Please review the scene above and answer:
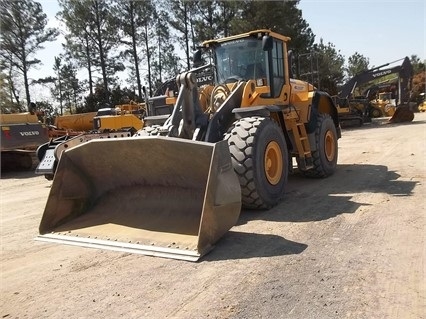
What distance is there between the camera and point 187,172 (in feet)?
14.5

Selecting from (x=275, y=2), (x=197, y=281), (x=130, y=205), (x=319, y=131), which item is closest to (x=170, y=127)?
(x=130, y=205)

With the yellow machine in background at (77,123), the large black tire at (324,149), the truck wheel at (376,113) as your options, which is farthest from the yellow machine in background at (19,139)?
the truck wheel at (376,113)

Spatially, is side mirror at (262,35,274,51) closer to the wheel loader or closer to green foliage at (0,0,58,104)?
the wheel loader

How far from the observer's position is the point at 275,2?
22.6m

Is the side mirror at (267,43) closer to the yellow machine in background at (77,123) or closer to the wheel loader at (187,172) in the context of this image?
the wheel loader at (187,172)

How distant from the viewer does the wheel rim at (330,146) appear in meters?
7.75

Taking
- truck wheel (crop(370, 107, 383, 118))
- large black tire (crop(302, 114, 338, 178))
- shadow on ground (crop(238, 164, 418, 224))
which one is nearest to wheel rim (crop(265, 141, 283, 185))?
shadow on ground (crop(238, 164, 418, 224))

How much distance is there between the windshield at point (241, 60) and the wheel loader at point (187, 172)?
0.05 feet

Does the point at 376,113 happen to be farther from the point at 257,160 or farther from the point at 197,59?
the point at 257,160

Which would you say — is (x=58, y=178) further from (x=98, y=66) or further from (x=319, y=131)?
(x=98, y=66)

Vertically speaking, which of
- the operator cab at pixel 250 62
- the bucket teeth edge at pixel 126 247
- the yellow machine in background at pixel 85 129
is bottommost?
the bucket teeth edge at pixel 126 247

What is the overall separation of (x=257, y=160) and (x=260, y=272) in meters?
1.83

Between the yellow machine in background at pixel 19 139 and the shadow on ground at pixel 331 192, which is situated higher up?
the yellow machine in background at pixel 19 139

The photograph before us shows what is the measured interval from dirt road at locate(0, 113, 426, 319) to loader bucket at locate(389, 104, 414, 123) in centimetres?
1792
